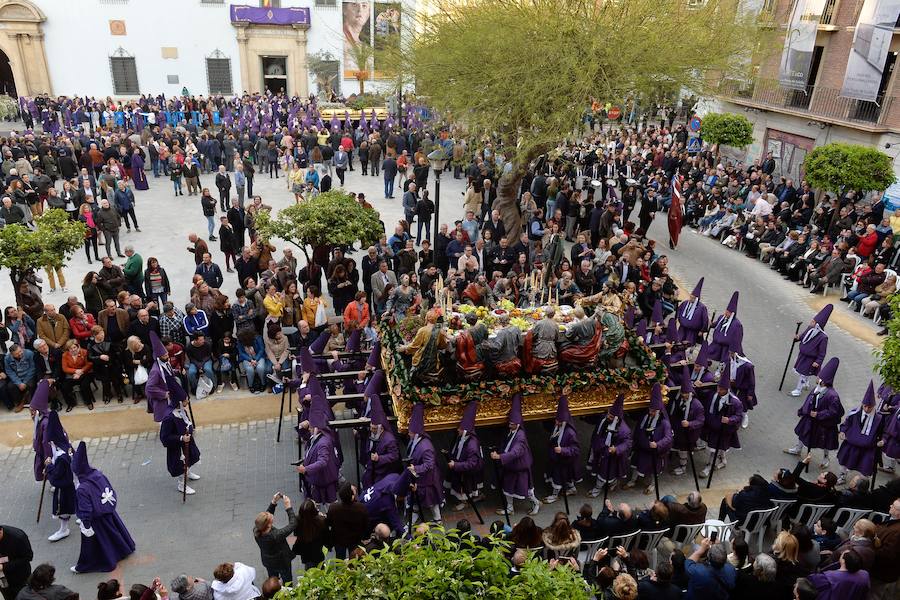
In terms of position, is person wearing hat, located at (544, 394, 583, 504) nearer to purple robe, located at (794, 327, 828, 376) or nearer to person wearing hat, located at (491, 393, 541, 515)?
person wearing hat, located at (491, 393, 541, 515)

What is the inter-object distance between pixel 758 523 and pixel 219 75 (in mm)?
42404

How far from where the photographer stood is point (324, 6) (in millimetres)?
42125

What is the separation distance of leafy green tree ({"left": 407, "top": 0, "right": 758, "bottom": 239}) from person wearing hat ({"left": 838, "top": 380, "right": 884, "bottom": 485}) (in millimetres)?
8734

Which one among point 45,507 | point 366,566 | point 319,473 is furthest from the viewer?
point 45,507

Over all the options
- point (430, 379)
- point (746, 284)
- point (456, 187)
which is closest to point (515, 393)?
point (430, 379)

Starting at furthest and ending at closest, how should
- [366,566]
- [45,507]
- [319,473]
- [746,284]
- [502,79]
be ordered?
[746,284] < [502,79] < [45,507] < [319,473] < [366,566]

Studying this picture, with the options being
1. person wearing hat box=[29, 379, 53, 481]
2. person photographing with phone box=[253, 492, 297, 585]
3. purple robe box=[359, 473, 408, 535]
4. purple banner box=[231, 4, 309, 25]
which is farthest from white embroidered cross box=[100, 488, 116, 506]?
purple banner box=[231, 4, 309, 25]

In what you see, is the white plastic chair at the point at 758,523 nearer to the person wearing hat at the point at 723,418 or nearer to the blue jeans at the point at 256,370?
the person wearing hat at the point at 723,418

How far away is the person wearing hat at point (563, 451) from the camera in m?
8.87

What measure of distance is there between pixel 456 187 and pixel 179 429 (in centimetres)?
1875

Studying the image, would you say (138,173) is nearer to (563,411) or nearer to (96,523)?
(96,523)

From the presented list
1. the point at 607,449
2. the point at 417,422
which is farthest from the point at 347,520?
the point at 607,449

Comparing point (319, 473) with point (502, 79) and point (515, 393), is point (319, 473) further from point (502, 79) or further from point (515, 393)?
point (502, 79)

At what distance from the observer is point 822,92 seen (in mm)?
24781
